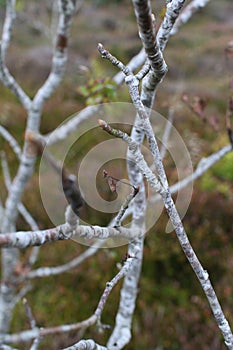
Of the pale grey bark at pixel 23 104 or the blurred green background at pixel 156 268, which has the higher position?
the pale grey bark at pixel 23 104

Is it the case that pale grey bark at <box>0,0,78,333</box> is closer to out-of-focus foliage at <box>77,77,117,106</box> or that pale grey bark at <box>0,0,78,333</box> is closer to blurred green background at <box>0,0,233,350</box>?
blurred green background at <box>0,0,233,350</box>

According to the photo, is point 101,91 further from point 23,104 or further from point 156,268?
point 156,268

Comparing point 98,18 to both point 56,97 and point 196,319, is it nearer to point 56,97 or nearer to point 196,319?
point 56,97

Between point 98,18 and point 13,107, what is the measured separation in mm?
8256

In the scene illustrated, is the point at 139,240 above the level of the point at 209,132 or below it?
above

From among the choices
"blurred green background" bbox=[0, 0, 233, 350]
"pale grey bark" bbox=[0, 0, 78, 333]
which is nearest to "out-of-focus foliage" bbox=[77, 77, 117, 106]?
"blurred green background" bbox=[0, 0, 233, 350]

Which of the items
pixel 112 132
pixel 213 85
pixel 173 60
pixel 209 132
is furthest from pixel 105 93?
pixel 173 60

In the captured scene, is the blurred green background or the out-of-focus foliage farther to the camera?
the blurred green background

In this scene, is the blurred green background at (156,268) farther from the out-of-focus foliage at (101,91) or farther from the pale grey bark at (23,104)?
the pale grey bark at (23,104)

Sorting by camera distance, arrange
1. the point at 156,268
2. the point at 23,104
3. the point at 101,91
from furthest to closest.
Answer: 1. the point at 156,268
2. the point at 23,104
3. the point at 101,91

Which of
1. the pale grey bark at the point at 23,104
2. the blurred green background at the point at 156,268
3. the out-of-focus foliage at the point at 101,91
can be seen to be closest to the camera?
the out-of-focus foliage at the point at 101,91

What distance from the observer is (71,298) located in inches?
130

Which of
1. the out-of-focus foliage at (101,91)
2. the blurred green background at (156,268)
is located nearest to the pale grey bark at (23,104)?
the blurred green background at (156,268)

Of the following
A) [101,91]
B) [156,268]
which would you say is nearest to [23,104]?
[101,91]
